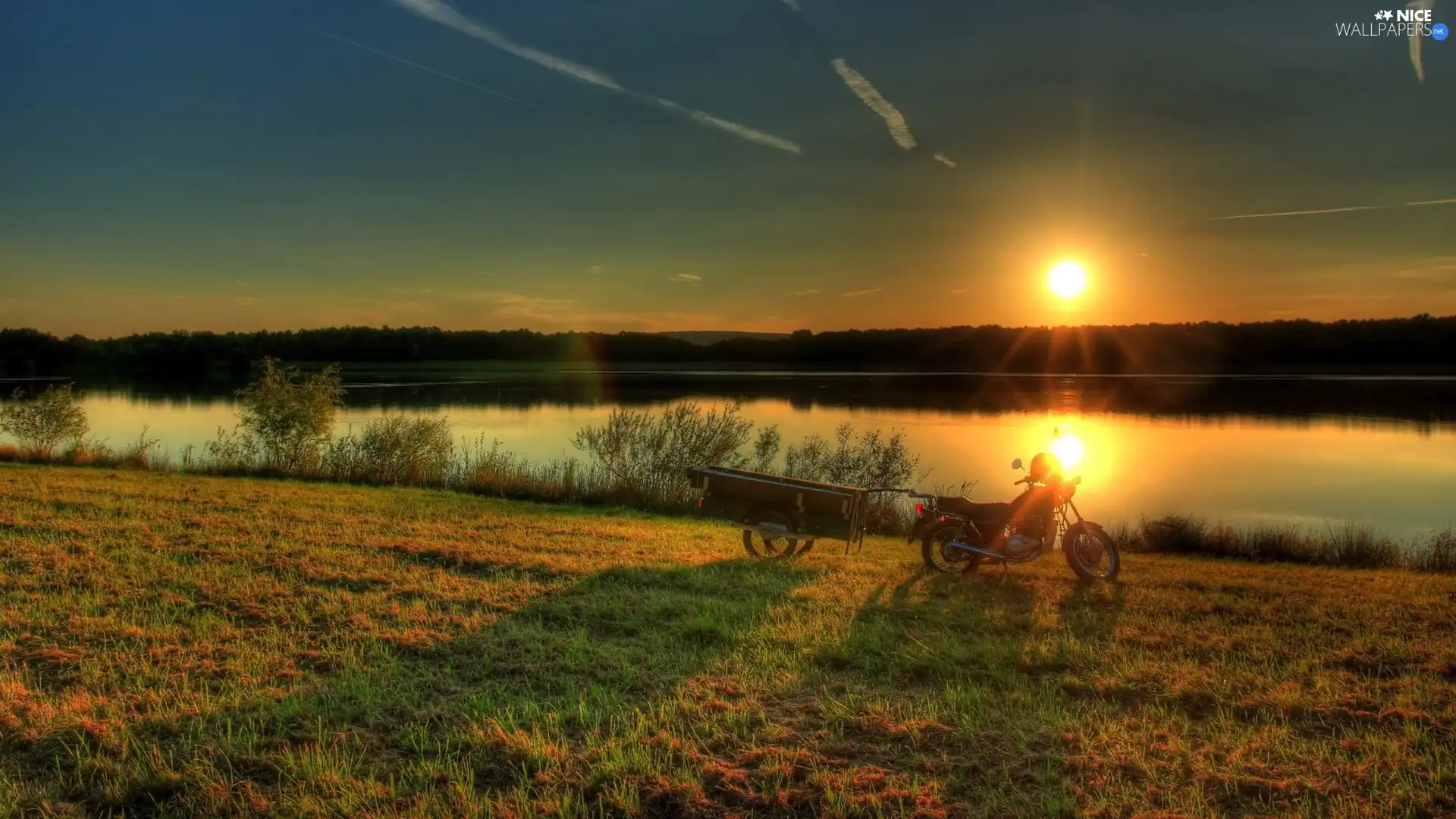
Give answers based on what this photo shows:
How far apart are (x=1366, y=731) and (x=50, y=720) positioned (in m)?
7.32

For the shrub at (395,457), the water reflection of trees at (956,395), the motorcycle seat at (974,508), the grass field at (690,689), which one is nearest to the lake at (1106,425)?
the water reflection of trees at (956,395)

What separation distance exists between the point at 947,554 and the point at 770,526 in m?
1.94

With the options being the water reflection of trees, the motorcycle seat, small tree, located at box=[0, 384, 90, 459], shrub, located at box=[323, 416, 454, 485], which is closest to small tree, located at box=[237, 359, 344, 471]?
shrub, located at box=[323, 416, 454, 485]

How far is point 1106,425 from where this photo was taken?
4544 cm

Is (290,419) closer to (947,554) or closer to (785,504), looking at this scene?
(785,504)

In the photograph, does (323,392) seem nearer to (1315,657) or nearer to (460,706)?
(460,706)

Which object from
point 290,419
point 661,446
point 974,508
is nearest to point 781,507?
point 974,508

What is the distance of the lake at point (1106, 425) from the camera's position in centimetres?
2497

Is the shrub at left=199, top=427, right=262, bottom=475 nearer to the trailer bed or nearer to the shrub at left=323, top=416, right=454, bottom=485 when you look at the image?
the shrub at left=323, top=416, right=454, bottom=485

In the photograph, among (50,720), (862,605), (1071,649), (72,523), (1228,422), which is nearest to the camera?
(50,720)

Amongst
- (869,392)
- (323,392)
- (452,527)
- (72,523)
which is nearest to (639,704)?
(452,527)

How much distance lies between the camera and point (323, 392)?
22062 mm

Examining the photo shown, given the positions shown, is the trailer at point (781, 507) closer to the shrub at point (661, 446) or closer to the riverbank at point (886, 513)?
the riverbank at point (886, 513)

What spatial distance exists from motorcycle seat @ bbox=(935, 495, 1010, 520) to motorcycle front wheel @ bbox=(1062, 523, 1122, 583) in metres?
0.65
